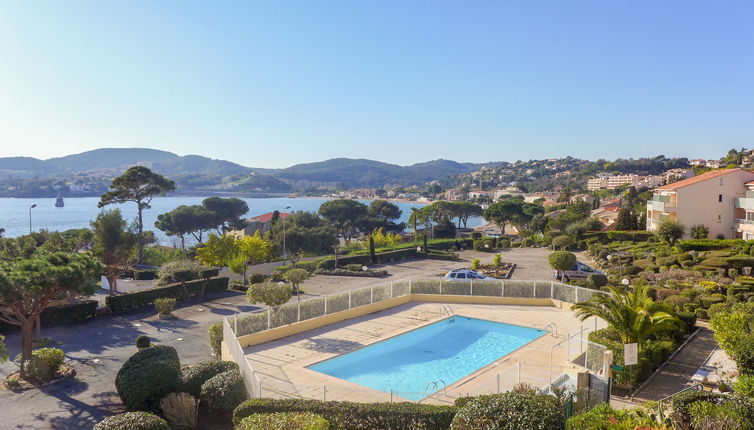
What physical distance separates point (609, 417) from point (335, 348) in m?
10.7

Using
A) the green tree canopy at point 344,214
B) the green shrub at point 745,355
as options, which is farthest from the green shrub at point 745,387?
the green tree canopy at point 344,214

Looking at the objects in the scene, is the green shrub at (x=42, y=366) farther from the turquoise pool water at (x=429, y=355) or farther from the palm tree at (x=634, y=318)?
the palm tree at (x=634, y=318)

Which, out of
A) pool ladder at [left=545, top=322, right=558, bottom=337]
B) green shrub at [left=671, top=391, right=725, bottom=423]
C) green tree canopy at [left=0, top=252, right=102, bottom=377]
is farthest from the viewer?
pool ladder at [left=545, top=322, right=558, bottom=337]

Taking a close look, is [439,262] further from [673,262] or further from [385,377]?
[385,377]

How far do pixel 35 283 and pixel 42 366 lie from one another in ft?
8.94

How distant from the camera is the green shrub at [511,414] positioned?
7996 millimetres

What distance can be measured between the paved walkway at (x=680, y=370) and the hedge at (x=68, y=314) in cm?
2371

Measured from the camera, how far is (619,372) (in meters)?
12.7

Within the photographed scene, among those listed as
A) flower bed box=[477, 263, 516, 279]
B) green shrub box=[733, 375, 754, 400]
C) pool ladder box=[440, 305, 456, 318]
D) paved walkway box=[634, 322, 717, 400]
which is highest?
green shrub box=[733, 375, 754, 400]

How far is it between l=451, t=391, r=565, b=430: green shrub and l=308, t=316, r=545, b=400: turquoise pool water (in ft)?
16.4

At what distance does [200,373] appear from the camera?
1275 centimetres

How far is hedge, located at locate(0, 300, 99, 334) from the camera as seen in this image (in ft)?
73.2

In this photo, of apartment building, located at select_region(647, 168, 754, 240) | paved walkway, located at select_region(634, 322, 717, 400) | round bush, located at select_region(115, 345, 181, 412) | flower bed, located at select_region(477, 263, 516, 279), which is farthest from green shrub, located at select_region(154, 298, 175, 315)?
apartment building, located at select_region(647, 168, 754, 240)

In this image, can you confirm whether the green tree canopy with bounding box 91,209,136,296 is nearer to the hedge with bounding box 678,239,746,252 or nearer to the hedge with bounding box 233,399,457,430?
the hedge with bounding box 233,399,457,430
